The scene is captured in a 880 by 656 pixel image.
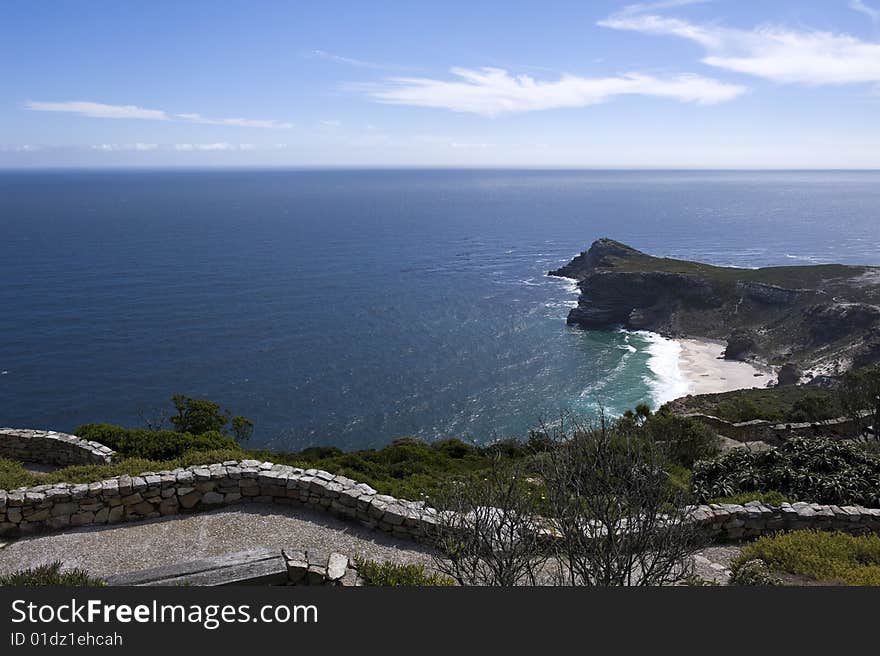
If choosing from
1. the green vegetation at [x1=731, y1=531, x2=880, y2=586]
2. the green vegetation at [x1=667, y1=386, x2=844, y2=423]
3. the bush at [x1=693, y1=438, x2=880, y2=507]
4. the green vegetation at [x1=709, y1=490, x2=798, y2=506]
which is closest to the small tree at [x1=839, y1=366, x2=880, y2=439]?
the green vegetation at [x1=667, y1=386, x2=844, y2=423]

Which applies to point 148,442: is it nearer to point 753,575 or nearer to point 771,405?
point 753,575

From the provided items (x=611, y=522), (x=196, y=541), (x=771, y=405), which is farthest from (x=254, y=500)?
(x=771, y=405)

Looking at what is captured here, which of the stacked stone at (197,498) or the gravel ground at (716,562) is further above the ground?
the stacked stone at (197,498)

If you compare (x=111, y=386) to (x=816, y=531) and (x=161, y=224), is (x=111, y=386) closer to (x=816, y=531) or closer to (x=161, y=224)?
(x=816, y=531)

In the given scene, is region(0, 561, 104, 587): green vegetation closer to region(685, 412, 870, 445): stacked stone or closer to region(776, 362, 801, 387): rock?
region(685, 412, 870, 445): stacked stone

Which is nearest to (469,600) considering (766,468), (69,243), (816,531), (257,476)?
(257,476)

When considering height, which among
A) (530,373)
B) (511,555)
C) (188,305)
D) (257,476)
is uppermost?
(511,555)

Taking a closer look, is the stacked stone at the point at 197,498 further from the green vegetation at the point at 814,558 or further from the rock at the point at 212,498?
the green vegetation at the point at 814,558

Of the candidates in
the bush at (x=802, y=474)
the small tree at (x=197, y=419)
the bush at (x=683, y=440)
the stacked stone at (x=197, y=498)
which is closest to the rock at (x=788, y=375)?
the bush at (x=683, y=440)
